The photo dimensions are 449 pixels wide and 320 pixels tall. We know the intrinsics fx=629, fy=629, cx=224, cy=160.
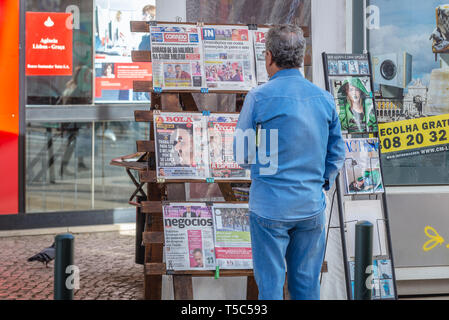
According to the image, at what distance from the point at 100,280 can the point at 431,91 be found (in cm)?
Result: 332

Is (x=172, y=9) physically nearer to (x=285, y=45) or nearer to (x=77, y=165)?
(x=285, y=45)

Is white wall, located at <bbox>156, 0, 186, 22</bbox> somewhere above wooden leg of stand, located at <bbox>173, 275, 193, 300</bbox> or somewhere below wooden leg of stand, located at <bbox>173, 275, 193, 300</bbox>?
above

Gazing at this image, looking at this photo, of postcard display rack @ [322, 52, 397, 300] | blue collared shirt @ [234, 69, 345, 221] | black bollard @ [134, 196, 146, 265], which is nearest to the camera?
blue collared shirt @ [234, 69, 345, 221]

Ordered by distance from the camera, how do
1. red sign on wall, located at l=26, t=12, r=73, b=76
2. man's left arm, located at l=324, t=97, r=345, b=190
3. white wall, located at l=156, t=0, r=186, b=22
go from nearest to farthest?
man's left arm, located at l=324, t=97, r=345, b=190 < white wall, located at l=156, t=0, r=186, b=22 < red sign on wall, located at l=26, t=12, r=73, b=76

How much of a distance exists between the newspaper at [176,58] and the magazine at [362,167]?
114 centimetres

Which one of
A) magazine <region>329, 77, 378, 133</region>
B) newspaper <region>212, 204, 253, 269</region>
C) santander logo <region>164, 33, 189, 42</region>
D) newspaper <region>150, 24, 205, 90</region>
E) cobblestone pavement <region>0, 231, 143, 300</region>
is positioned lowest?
cobblestone pavement <region>0, 231, 143, 300</region>

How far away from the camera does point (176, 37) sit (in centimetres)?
405

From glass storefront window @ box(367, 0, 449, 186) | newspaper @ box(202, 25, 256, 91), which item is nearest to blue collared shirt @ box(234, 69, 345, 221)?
newspaper @ box(202, 25, 256, 91)

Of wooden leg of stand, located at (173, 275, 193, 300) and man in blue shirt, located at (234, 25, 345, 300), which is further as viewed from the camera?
wooden leg of stand, located at (173, 275, 193, 300)

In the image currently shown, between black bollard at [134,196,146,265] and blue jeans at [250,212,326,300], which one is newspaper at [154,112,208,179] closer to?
blue jeans at [250,212,326,300]

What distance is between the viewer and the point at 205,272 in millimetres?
3918

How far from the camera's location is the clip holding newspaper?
391 centimetres

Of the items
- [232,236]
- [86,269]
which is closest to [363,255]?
[232,236]

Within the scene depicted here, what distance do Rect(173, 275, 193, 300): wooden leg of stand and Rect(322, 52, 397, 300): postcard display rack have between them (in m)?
1.09
